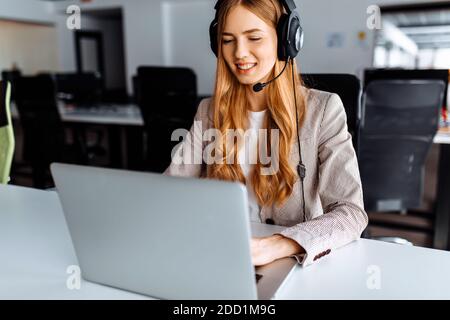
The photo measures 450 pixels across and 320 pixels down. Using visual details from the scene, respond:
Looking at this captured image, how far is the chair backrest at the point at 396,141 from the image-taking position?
2.07 metres

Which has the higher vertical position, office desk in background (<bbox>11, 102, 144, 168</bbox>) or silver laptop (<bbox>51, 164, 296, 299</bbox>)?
silver laptop (<bbox>51, 164, 296, 299</bbox>)

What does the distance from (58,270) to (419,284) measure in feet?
2.07

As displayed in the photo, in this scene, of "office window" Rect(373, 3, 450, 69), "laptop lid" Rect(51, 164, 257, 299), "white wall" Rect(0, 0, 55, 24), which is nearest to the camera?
"laptop lid" Rect(51, 164, 257, 299)

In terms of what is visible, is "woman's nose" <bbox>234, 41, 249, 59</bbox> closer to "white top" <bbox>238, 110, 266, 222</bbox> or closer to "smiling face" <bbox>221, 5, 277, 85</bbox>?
"smiling face" <bbox>221, 5, 277, 85</bbox>

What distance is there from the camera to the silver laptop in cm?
51

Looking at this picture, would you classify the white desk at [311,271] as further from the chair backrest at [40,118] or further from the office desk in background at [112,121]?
the chair backrest at [40,118]

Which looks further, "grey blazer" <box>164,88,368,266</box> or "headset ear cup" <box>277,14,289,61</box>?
"headset ear cup" <box>277,14,289,61</box>

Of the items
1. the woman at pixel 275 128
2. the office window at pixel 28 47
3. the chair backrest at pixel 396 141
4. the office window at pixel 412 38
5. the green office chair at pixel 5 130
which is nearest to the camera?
the woman at pixel 275 128

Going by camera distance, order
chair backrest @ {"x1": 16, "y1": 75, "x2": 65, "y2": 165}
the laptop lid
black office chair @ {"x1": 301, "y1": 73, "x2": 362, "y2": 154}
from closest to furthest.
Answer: the laptop lid
black office chair @ {"x1": 301, "y1": 73, "x2": 362, "y2": 154}
chair backrest @ {"x1": 16, "y1": 75, "x2": 65, "y2": 165}

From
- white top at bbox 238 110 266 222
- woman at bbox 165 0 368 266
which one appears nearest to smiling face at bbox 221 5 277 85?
woman at bbox 165 0 368 266

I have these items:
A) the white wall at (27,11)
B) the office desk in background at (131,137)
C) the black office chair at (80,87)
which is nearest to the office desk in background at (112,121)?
the office desk in background at (131,137)

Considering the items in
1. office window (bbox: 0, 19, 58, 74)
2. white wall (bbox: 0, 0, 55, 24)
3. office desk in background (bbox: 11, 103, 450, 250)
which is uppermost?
white wall (bbox: 0, 0, 55, 24)

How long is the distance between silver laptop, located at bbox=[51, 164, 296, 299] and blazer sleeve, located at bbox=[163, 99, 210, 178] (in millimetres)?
533

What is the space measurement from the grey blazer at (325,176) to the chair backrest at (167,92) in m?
1.47
